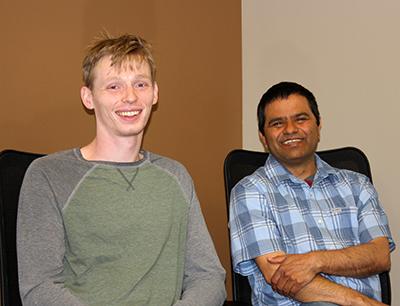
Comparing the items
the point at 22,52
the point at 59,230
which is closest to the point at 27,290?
the point at 59,230

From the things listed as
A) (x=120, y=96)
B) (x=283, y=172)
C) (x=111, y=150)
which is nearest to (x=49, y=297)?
(x=111, y=150)

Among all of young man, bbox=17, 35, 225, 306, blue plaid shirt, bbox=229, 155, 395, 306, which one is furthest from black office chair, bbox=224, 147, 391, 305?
young man, bbox=17, 35, 225, 306

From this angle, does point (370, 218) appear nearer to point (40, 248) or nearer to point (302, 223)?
point (302, 223)

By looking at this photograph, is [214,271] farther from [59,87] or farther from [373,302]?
[59,87]

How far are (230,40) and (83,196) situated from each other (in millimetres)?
1817

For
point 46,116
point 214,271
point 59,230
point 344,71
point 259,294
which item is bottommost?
point 259,294

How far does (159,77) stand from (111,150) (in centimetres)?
110

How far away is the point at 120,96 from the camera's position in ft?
6.01

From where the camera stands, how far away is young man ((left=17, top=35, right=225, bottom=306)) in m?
1.69

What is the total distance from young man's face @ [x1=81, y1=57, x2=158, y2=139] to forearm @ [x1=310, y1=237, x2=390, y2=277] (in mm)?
812

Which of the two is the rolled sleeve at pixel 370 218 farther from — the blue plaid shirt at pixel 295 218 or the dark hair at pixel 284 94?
the dark hair at pixel 284 94

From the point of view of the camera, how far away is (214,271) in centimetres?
193

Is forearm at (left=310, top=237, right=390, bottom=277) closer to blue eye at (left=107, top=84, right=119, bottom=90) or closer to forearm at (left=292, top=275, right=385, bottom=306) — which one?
forearm at (left=292, top=275, right=385, bottom=306)

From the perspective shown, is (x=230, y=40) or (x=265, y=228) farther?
(x=230, y=40)
